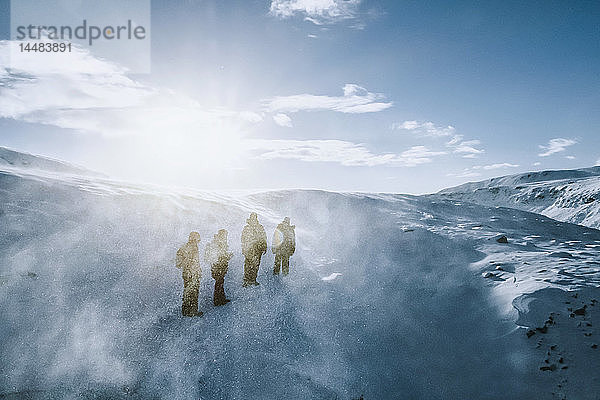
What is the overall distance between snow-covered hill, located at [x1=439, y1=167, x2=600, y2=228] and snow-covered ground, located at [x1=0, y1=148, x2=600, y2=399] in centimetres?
2717

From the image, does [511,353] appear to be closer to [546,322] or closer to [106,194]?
[546,322]

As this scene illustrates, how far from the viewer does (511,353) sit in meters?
8.34

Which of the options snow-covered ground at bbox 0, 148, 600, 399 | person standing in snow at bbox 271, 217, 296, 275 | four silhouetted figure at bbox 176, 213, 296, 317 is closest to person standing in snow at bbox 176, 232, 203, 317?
→ four silhouetted figure at bbox 176, 213, 296, 317

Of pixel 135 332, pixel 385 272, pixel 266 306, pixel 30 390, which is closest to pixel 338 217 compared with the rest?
pixel 385 272

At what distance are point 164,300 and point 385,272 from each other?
27.5 feet

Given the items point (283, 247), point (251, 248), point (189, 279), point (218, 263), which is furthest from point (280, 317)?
point (283, 247)

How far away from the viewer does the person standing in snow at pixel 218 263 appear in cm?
1073

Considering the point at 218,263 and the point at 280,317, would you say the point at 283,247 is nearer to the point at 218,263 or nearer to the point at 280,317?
the point at 218,263

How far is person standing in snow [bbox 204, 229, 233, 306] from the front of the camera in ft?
35.2

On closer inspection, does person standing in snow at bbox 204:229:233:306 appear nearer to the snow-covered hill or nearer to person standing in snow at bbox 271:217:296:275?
person standing in snow at bbox 271:217:296:275

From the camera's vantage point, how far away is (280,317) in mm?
10492

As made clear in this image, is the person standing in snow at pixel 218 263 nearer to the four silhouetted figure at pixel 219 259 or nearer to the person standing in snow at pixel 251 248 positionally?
the four silhouetted figure at pixel 219 259

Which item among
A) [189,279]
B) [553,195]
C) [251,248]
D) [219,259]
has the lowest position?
[189,279]

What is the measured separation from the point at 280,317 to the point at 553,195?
159ft
